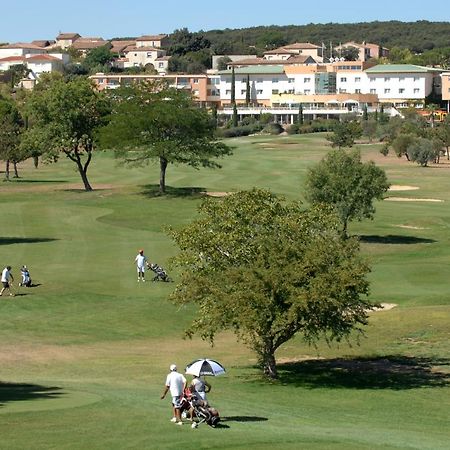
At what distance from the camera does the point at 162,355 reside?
37156 mm

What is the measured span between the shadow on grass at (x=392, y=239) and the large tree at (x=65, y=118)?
2787cm

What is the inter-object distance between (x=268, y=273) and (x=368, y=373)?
507 centimetres

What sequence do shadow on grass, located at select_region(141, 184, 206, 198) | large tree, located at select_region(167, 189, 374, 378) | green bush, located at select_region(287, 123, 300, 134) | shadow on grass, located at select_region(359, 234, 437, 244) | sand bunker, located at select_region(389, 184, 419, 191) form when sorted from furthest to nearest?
green bush, located at select_region(287, 123, 300, 134), sand bunker, located at select_region(389, 184, 419, 191), shadow on grass, located at select_region(141, 184, 206, 198), shadow on grass, located at select_region(359, 234, 437, 244), large tree, located at select_region(167, 189, 374, 378)

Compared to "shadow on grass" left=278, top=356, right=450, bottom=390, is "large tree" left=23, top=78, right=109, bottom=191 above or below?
above

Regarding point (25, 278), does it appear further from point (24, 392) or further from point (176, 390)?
point (176, 390)

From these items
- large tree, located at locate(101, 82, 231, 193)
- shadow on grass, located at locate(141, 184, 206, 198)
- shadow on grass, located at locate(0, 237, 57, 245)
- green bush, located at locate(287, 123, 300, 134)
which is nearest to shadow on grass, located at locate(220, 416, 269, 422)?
shadow on grass, located at locate(0, 237, 57, 245)

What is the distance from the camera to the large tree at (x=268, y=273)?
3178cm

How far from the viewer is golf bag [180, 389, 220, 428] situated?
2458 cm

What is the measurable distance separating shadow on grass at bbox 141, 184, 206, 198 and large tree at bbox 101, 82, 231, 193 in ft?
2.57

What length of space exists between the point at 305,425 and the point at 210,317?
6.86 meters

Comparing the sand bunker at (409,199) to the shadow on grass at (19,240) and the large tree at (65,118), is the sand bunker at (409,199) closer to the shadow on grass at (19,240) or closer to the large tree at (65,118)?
the large tree at (65,118)

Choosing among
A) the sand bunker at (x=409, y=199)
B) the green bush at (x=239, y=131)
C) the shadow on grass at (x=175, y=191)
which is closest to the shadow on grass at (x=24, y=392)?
the shadow on grass at (x=175, y=191)

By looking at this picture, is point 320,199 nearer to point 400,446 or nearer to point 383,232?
point 383,232

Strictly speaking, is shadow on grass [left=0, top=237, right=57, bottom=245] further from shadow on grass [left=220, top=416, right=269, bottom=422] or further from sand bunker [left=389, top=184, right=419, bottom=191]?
sand bunker [left=389, top=184, right=419, bottom=191]
